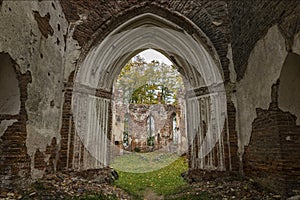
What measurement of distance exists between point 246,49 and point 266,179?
8.60 feet

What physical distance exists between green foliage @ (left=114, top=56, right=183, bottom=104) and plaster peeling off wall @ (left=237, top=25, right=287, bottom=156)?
47.1ft

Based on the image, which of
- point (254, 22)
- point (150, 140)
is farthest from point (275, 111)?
point (150, 140)

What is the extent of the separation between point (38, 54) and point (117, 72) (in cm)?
281

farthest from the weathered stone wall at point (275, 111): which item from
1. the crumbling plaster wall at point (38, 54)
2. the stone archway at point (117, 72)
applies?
the crumbling plaster wall at point (38, 54)

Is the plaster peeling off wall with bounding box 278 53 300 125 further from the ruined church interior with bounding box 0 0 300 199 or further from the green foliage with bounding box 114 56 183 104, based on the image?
the green foliage with bounding box 114 56 183 104

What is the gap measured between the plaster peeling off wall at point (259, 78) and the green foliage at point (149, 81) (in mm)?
14341

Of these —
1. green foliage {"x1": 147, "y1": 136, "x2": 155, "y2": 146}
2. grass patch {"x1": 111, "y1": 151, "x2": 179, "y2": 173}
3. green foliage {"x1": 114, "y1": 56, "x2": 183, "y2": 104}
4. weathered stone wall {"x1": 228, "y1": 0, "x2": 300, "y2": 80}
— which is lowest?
grass patch {"x1": 111, "y1": 151, "x2": 179, "y2": 173}

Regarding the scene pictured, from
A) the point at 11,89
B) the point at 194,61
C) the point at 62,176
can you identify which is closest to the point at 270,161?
the point at 194,61

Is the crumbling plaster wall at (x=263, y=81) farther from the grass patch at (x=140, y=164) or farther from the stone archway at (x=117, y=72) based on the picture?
the grass patch at (x=140, y=164)

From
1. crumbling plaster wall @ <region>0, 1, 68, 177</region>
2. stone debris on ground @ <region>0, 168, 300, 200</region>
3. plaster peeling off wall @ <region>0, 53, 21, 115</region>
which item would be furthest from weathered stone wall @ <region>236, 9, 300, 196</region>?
plaster peeling off wall @ <region>0, 53, 21, 115</region>

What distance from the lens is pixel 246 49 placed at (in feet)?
15.3

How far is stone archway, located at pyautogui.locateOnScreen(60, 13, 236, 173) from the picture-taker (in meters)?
5.36

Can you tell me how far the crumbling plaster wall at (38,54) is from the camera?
132 inches

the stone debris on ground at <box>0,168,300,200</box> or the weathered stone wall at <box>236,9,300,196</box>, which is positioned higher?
the weathered stone wall at <box>236,9,300,196</box>
